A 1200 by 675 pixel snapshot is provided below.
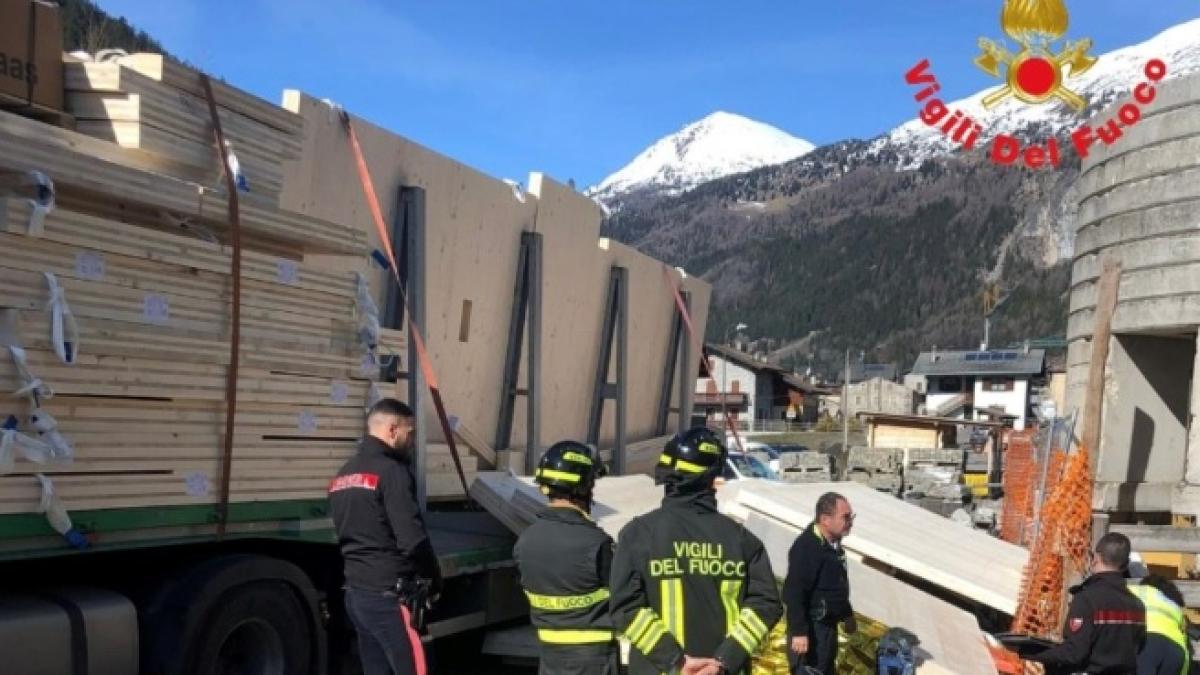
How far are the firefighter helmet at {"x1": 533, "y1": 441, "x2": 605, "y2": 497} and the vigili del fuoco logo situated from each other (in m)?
10.5

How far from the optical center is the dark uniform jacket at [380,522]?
5.59 meters

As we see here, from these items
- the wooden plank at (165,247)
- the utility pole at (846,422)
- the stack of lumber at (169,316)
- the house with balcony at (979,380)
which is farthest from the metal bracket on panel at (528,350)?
the house with balcony at (979,380)

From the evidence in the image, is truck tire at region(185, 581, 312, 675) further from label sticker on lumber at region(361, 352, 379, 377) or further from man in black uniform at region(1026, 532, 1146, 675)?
man in black uniform at region(1026, 532, 1146, 675)

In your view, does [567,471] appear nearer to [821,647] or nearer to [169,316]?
[169,316]

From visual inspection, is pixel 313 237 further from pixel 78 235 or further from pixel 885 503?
pixel 885 503

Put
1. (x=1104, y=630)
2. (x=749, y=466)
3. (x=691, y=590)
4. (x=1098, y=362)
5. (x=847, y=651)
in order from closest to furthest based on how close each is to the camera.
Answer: (x=691, y=590) < (x=1104, y=630) < (x=847, y=651) < (x=1098, y=362) < (x=749, y=466)

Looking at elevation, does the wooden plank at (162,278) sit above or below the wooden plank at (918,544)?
above

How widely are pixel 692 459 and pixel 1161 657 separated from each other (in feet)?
12.6

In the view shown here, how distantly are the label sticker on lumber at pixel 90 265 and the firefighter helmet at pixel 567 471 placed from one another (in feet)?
6.92

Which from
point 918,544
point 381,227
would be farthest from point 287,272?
point 918,544

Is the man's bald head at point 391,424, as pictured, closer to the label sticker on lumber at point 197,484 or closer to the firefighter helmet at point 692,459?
the label sticker on lumber at point 197,484

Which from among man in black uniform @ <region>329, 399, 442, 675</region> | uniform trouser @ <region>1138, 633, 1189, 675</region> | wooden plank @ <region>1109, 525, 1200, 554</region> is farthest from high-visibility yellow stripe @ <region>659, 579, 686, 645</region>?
wooden plank @ <region>1109, 525, 1200, 554</region>

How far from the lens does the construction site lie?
5078mm

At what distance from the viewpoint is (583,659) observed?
15.6 feet
